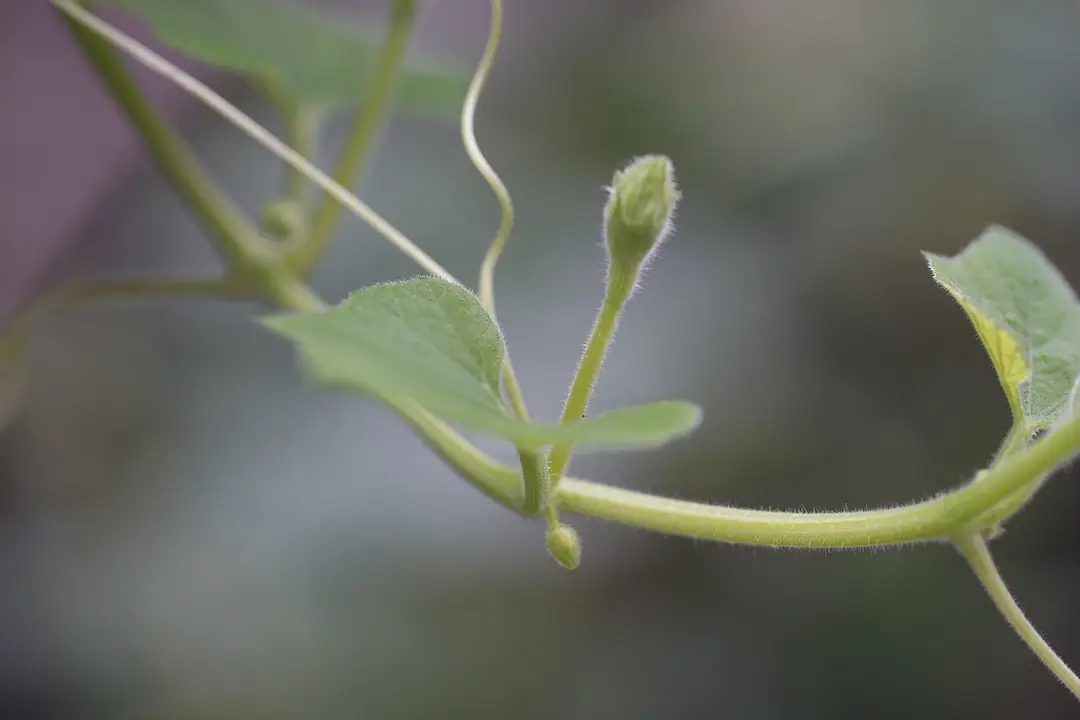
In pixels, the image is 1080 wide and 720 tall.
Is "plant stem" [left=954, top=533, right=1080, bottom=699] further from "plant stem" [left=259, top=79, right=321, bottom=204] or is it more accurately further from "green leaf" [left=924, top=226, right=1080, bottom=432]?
"plant stem" [left=259, top=79, right=321, bottom=204]

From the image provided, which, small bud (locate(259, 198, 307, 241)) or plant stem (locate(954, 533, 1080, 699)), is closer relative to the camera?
plant stem (locate(954, 533, 1080, 699))

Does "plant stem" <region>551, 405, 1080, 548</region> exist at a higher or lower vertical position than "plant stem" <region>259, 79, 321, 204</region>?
lower

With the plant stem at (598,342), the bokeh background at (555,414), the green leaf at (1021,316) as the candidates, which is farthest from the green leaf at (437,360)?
the bokeh background at (555,414)

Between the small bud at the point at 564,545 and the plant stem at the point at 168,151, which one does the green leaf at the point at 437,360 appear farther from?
the plant stem at the point at 168,151

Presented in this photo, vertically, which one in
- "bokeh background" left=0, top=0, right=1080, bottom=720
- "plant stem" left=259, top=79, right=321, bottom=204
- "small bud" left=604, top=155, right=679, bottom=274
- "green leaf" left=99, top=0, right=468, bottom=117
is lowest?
"bokeh background" left=0, top=0, right=1080, bottom=720

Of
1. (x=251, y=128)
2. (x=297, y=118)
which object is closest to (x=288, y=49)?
(x=297, y=118)

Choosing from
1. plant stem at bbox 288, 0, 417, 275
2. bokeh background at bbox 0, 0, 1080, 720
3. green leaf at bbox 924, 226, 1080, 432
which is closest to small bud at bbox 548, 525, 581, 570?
green leaf at bbox 924, 226, 1080, 432

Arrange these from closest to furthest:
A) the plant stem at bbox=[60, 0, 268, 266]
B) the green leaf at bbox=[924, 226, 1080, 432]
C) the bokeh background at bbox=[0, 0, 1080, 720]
Answer: the green leaf at bbox=[924, 226, 1080, 432]
the plant stem at bbox=[60, 0, 268, 266]
the bokeh background at bbox=[0, 0, 1080, 720]

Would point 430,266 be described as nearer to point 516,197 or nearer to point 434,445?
point 434,445

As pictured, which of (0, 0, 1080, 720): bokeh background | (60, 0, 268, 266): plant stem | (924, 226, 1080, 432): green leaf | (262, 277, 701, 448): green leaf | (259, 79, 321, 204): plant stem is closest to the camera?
(262, 277, 701, 448): green leaf
